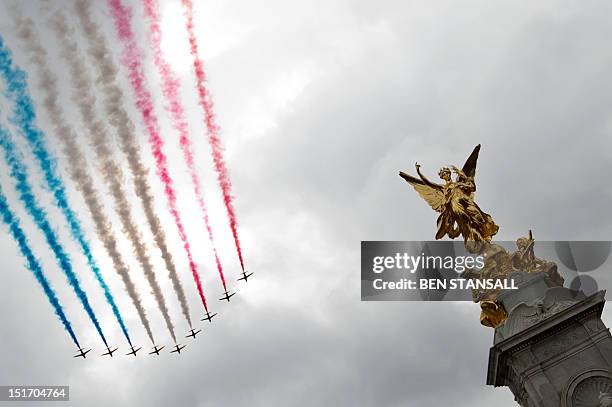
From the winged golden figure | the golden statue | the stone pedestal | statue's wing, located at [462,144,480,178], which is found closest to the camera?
the stone pedestal

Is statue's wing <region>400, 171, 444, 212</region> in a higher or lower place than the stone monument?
higher

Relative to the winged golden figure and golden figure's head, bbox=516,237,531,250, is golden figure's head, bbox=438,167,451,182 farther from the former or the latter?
golden figure's head, bbox=516,237,531,250

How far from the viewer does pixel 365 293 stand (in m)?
31.7

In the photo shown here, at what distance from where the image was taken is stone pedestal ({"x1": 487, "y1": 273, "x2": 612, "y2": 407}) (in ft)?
82.6

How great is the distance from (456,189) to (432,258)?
3857 millimetres

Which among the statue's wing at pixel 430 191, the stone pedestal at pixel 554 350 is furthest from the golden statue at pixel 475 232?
the stone pedestal at pixel 554 350

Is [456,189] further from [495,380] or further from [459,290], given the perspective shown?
[495,380]

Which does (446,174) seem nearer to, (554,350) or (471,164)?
(471,164)

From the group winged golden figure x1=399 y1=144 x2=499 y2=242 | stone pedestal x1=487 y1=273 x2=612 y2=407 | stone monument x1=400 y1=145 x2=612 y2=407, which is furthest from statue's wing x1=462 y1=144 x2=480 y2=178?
stone pedestal x1=487 y1=273 x2=612 y2=407

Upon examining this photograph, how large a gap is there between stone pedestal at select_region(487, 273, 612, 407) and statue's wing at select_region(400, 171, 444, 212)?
6558 millimetres

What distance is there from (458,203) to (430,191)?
77.0 inches

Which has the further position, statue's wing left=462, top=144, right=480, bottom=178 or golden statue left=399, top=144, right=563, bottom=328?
statue's wing left=462, top=144, right=480, bottom=178

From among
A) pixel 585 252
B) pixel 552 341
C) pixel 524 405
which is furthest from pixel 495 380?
pixel 585 252

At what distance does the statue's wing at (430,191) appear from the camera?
32.3 m
